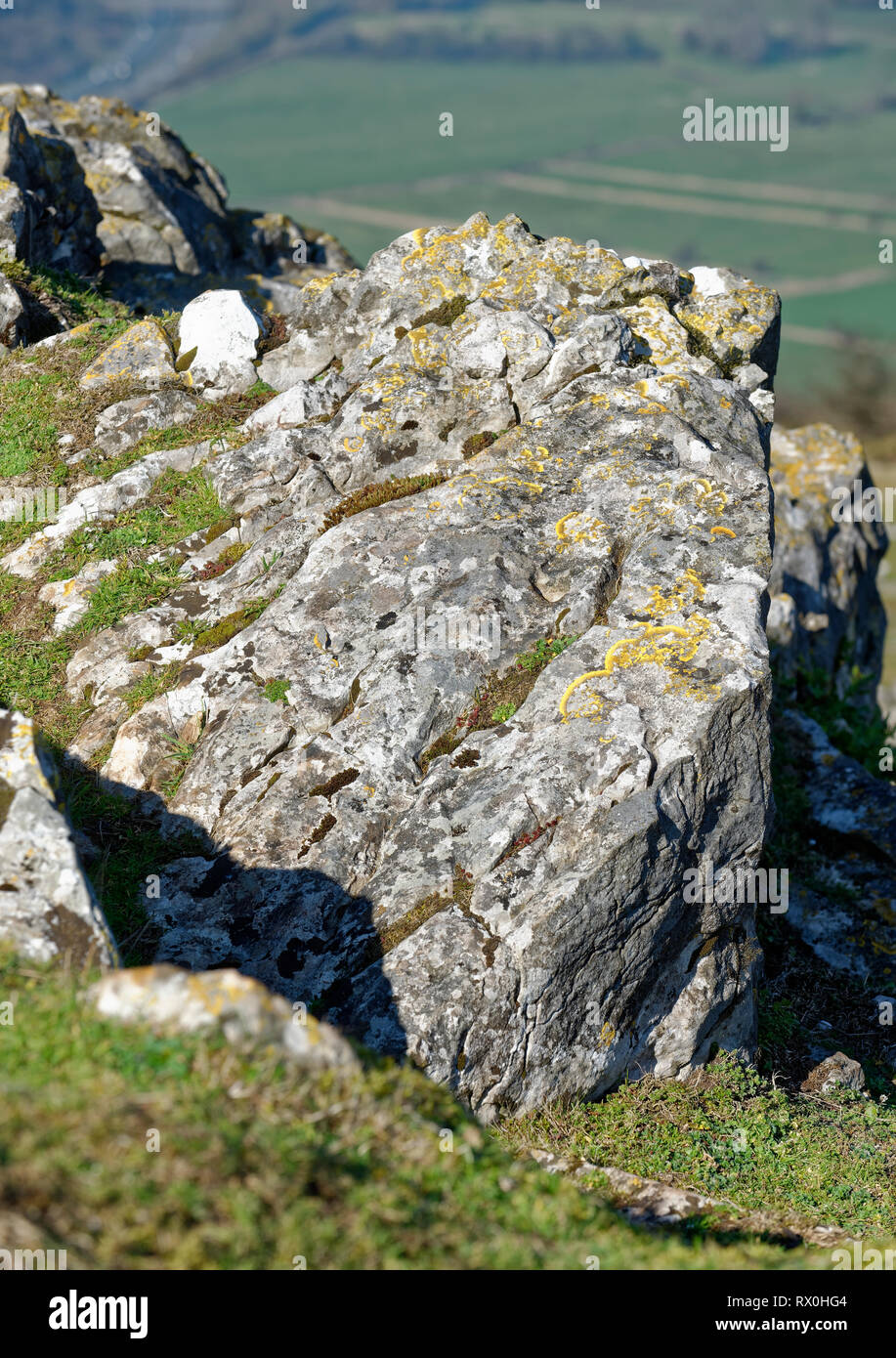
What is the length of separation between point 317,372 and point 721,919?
36.3ft

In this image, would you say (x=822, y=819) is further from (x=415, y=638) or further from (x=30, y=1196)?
(x=30, y=1196)

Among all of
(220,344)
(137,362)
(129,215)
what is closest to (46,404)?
(137,362)

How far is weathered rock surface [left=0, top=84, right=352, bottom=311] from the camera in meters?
24.2

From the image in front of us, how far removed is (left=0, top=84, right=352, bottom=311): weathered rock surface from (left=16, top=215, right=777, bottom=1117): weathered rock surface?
32.5ft

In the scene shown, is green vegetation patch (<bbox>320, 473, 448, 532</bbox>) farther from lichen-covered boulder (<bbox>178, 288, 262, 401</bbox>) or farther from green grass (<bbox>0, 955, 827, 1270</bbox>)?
green grass (<bbox>0, 955, 827, 1270</bbox>)

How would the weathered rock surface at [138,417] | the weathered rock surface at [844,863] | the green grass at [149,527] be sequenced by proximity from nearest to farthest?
the green grass at [149,527] → the weathered rock surface at [844,863] → the weathered rock surface at [138,417]

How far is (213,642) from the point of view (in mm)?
13672

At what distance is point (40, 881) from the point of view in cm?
893

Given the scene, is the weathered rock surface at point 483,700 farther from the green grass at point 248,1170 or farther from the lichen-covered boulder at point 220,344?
the green grass at point 248,1170

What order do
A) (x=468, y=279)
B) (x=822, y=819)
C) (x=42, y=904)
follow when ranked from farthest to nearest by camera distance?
(x=822, y=819)
(x=468, y=279)
(x=42, y=904)

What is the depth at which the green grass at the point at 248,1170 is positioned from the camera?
6.24 meters

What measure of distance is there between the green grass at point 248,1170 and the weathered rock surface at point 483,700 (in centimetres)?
282

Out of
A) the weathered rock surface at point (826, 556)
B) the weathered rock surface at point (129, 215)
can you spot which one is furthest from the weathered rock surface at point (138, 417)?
the weathered rock surface at point (826, 556)

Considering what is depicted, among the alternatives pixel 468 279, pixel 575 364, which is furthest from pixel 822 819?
pixel 468 279
